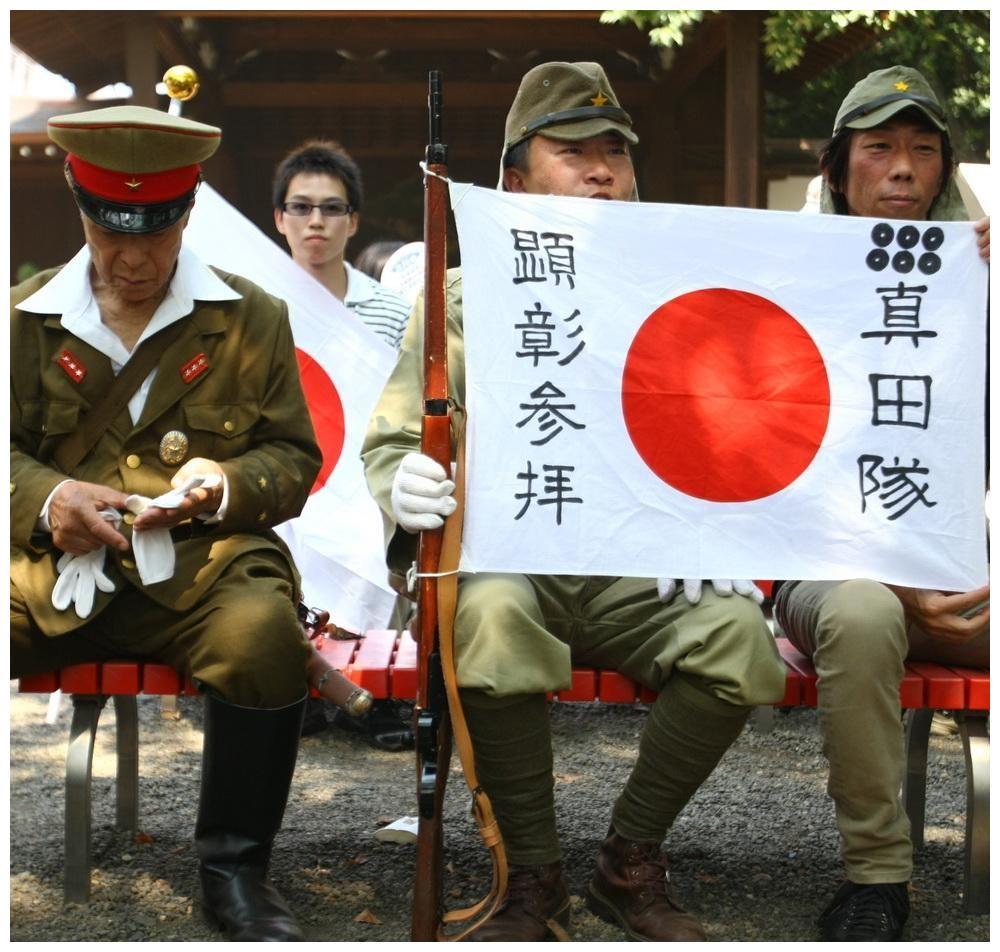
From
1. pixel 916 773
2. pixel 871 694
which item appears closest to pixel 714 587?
pixel 871 694

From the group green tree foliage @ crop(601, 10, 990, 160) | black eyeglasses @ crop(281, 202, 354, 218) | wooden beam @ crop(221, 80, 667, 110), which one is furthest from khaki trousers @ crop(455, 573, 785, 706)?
wooden beam @ crop(221, 80, 667, 110)

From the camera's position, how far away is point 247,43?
10.1 metres

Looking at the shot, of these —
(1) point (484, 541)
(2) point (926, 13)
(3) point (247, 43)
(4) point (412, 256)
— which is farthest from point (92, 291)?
(3) point (247, 43)

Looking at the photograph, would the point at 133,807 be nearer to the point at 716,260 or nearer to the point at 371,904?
the point at 371,904

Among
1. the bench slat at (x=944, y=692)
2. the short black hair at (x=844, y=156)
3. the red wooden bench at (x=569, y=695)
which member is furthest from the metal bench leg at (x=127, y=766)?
the short black hair at (x=844, y=156)

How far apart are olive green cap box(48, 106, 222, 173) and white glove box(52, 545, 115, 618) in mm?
929

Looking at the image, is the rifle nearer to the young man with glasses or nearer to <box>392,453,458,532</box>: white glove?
<box>392,453,458,532</box>: white glove

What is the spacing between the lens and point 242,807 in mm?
3164

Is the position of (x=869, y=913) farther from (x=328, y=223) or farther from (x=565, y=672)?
(x=328, y=223)

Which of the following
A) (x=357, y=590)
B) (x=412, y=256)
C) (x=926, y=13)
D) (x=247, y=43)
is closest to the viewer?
(x=357, y=590)

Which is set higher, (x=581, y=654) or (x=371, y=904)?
(x=581, y=654)

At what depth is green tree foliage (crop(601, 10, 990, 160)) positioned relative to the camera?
24.6 feet

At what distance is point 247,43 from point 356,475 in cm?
655

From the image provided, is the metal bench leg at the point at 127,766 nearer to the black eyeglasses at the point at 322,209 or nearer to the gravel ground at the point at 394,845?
the gravel ground at the point at 394,845
